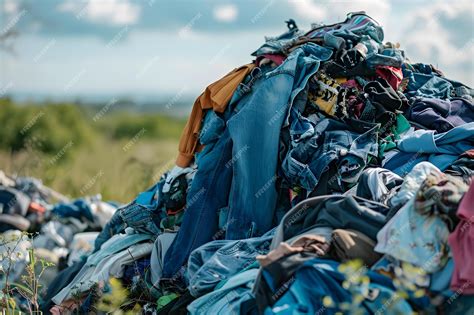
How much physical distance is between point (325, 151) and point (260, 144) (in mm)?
415

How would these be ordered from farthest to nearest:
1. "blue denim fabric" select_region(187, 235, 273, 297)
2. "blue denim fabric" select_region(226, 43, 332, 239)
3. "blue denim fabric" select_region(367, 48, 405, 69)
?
"blue denim fabric" select_region(367, 48, 405, 69)
"blue denim fabric" select_region(226, 43, 332, 239)
"blue denim fabric" select_region(187, 235, 273, 297)

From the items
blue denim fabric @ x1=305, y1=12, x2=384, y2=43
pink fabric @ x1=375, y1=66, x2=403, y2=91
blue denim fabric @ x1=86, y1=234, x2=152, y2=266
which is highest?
blue denim fabric @ x1=305, y1=12, x2=384, y2=43

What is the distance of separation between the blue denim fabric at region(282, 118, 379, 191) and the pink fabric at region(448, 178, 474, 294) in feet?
3.80

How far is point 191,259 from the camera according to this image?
4.28 metres

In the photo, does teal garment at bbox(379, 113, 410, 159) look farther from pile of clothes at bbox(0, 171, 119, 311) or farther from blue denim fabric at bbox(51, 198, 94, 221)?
blue denim fabric at bbox(51, 198, 94, 221)

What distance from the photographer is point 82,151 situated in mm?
24969

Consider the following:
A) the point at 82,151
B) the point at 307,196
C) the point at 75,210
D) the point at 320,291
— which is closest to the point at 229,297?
the point at 320,291

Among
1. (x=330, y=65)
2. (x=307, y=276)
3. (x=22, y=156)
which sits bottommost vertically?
(x=307, y=276)

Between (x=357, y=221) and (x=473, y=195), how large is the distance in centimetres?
54

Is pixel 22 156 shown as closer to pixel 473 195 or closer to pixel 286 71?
pixel 286 71

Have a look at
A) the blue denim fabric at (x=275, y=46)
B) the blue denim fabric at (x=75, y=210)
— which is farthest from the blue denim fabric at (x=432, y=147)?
the blue denim fabric at (x=75, y=210)

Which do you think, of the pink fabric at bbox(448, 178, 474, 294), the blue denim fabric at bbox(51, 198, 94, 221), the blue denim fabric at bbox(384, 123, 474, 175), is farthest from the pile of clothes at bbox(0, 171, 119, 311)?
the pink fabric at bbox(448, 178, 474, 294)

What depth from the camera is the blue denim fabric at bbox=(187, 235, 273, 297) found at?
4.02 metres

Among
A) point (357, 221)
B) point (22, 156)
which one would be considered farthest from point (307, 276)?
point (22, 156)
